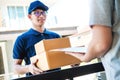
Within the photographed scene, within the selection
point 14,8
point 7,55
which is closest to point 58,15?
point 14,8

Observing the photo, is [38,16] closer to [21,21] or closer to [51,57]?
[51,57]

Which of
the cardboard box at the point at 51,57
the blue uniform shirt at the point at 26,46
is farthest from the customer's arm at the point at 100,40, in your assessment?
the blue uniform shirt at the point at 26,46

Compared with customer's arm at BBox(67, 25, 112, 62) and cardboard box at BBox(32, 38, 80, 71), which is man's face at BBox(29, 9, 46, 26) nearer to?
cardboard box at BBox(32, 38, 80, 71)

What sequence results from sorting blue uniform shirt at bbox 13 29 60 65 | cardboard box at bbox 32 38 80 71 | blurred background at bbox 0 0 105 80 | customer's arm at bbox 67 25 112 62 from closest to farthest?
1. customer's arm at bbox 67 25 112 62
2. cardboard box at bbox 32 38 80 71
3. blue uniform shirt at bbox 13 29 60 65
4. blurred background at bbox 0 0 105 80

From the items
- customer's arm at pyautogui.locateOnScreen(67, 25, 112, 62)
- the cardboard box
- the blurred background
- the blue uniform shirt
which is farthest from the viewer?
the blurred background

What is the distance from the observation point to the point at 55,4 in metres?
6.41

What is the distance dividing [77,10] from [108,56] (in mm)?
5009

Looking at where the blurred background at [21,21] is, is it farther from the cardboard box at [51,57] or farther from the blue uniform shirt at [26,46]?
the cardboard box at [51,57]

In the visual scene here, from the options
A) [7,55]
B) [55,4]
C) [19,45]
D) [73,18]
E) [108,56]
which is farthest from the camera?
[55,4]

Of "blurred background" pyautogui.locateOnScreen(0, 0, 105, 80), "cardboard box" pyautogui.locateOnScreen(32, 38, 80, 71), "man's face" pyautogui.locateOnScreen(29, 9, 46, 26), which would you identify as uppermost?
"blurred background" pyautogui.locateOnScreen(0, 0, 105, 80)

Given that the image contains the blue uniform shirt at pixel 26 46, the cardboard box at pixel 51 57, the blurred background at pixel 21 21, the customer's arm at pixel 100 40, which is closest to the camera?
the customer's arm at pixel 100 40

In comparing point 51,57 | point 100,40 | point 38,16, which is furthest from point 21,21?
point 100,40

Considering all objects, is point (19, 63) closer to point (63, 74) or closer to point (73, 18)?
point (63, 74)

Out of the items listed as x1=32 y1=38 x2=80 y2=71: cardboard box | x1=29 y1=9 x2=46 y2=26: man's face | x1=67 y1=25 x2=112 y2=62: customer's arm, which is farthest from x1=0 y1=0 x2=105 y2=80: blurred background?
x1=67 y1=25 x2=112 y2=62: customer's arm
